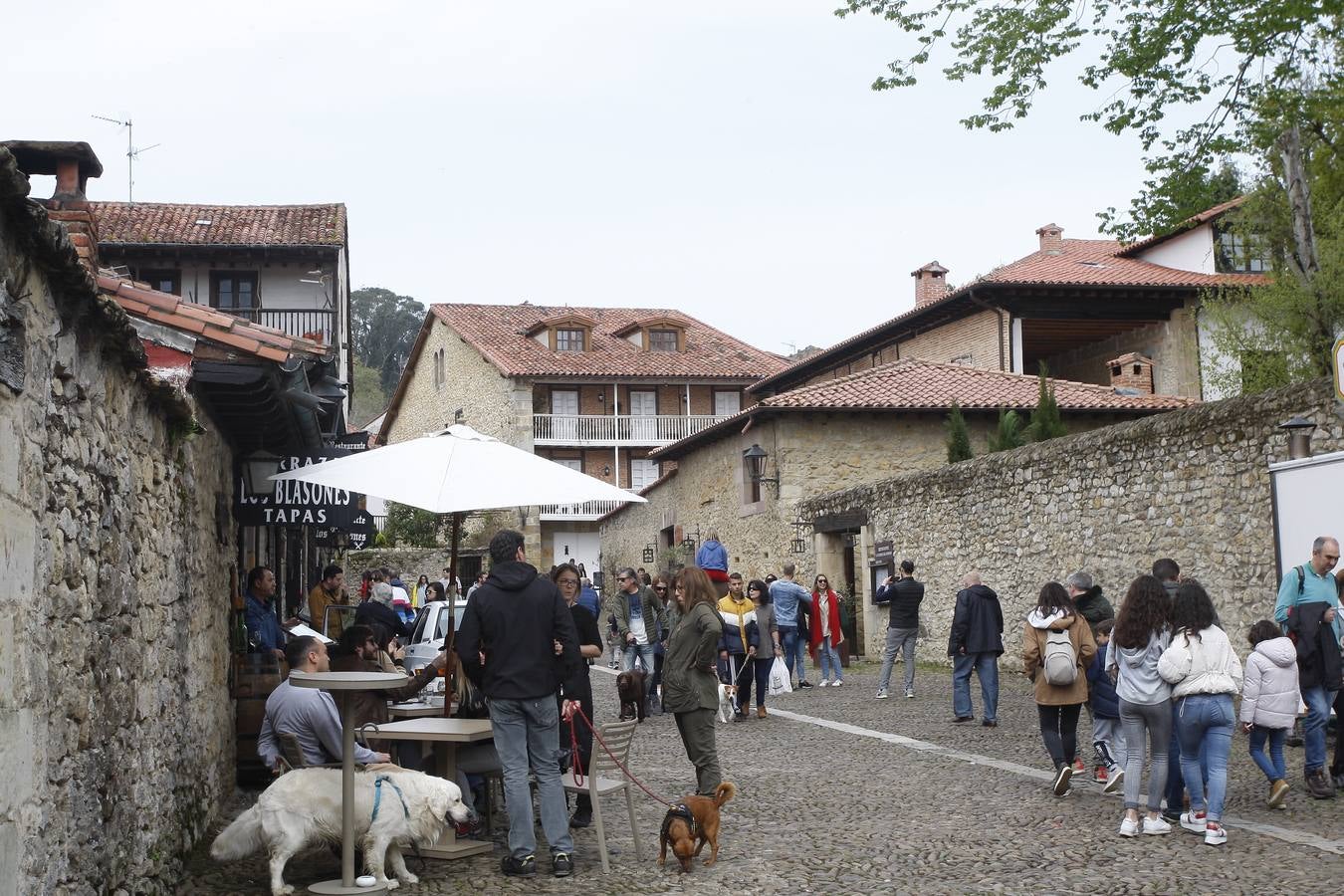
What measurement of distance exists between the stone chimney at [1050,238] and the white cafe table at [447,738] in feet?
105

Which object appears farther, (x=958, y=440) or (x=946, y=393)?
(x=946, y=393)

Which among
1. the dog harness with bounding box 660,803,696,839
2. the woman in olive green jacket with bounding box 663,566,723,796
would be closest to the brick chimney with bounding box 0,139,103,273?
the woman in olive green jacket with bounding box 663,566,723,796

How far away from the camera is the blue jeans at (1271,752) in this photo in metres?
8.02

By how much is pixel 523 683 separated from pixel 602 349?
4102cm

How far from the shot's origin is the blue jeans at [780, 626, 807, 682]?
1703 cm

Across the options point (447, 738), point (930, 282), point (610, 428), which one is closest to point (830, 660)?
point (447, 738)

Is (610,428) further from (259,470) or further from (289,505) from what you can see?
(259,470)

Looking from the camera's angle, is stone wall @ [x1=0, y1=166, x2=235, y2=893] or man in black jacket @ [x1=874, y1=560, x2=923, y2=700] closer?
stone wall @ [x1=0, y1=166, x2=235, y2=893]

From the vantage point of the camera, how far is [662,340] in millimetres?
48781

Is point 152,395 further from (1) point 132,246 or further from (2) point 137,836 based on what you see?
(1) point 132,246

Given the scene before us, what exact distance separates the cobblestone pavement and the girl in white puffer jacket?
244 millimetres

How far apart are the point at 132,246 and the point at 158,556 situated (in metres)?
23.7

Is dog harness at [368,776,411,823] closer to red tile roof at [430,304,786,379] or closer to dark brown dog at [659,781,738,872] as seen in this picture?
A: dark brown dog at [659,781,738,872]

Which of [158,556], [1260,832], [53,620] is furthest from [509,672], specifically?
[1260,832]
